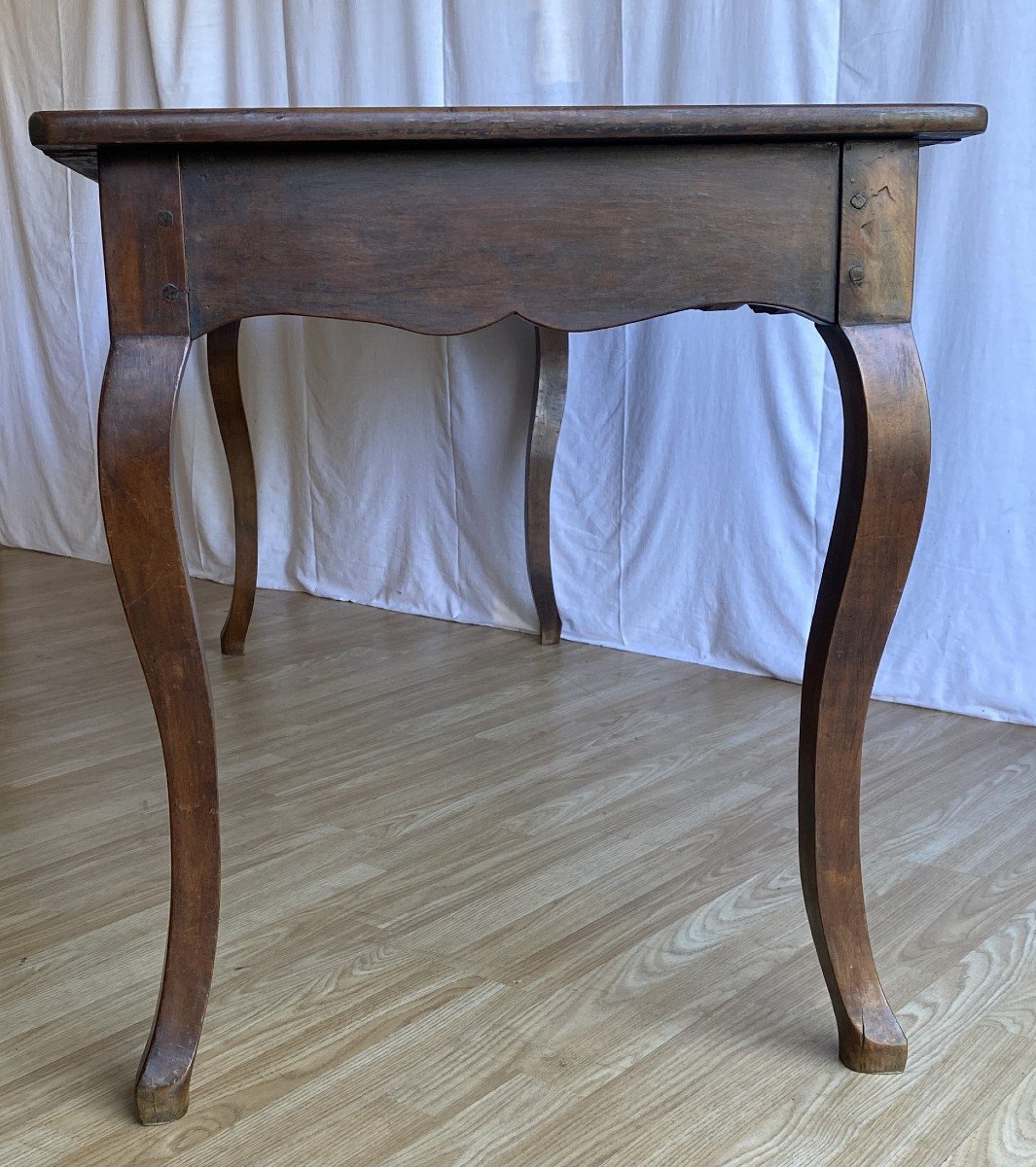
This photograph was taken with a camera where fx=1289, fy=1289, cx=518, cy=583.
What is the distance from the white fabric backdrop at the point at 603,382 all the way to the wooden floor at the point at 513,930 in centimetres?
17

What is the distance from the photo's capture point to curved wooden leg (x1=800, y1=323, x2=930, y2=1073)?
0.83m

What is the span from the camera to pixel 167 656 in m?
0.82

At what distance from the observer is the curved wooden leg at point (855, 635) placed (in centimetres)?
83

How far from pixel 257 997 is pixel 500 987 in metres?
0.19

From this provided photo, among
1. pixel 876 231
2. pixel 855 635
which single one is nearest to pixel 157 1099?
pixel 855 635

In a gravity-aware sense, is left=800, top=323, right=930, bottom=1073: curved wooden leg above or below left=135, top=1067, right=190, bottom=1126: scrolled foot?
above

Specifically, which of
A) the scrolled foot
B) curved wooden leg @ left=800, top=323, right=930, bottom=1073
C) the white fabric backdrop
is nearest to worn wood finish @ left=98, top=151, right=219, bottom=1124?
the scrolled foot

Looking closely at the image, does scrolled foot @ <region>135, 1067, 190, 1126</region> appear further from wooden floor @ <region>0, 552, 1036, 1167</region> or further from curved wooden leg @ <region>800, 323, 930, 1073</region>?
curved wooden leg @ <region>800, 323, 930, 1073</region>

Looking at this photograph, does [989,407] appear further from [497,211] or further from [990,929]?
[497,211]

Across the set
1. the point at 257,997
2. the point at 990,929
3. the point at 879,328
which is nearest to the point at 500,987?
the point at 257,997

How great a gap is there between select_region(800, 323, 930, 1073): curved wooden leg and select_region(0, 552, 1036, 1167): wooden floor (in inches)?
2.4

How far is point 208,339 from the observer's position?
1.86 m

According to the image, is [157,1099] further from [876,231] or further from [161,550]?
[876,231]

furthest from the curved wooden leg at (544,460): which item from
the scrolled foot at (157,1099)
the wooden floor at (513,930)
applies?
the scrolled foot at (157,1099)
